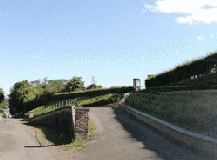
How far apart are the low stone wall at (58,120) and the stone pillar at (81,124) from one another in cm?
281

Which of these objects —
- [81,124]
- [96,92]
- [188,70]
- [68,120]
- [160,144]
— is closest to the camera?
[160,144]

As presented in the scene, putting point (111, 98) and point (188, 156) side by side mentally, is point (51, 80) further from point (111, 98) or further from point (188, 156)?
point (188, 156)

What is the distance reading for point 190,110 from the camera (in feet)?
38.6

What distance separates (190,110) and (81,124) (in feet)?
16.0

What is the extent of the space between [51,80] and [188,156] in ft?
390

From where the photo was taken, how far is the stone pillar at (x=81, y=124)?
13.4 meters

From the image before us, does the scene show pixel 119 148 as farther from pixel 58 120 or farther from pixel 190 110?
pixel 58 120

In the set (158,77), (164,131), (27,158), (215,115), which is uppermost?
(158,77)

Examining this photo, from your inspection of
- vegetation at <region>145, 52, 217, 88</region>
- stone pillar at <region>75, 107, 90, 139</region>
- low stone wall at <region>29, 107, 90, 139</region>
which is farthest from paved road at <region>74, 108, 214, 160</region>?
vegetation at <region>145, 52, 217, 88</region>

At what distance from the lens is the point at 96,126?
15.5 meters

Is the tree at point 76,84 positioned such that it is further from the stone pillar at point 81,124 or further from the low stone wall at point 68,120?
the stone pillar at point 81,124

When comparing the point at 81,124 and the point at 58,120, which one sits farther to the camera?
the point at 58,120

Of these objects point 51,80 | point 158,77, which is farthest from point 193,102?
point 51,80

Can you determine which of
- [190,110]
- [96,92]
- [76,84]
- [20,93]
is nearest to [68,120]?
[190,110]
